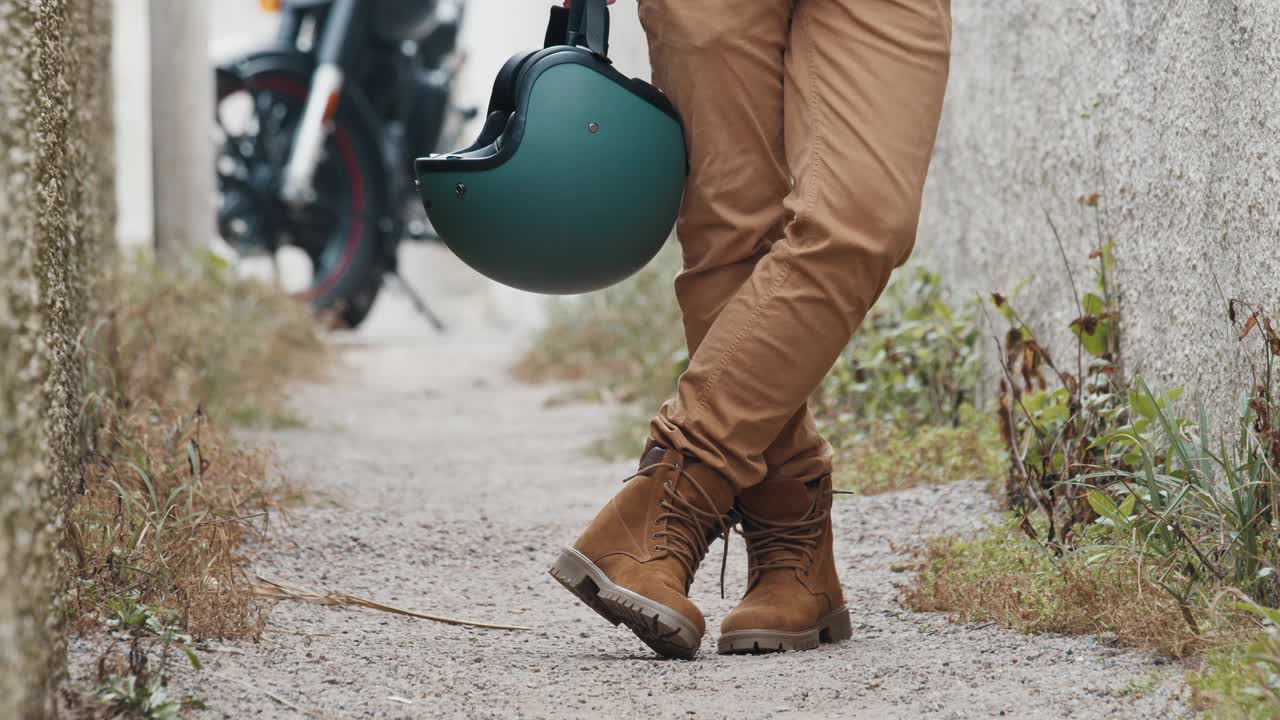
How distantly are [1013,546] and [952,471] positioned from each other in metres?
0.76

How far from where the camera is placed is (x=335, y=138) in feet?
20.7

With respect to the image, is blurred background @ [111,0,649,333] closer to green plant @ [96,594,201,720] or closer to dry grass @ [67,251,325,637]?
dry grass @ [67,251,325,637]

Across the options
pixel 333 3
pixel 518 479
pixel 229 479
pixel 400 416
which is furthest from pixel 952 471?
pixel 333 3

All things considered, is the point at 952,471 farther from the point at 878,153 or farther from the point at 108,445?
the point at 108,445

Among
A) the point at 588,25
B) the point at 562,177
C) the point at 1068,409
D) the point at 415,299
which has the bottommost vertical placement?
the point at 415,299

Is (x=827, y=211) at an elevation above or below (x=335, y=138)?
above

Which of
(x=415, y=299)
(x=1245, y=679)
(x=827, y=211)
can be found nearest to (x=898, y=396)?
(x=827, y=211)

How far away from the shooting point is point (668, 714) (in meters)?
1.59

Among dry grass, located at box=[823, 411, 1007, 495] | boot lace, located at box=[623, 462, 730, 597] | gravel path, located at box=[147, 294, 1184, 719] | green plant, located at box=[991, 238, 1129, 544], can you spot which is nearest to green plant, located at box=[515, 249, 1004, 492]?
dry grass, located at box=[823, 411, 1007, 495]

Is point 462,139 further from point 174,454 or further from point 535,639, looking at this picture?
point 535,639

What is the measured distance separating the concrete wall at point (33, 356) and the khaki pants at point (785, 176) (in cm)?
71

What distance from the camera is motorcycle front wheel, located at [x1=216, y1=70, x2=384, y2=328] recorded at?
6105 mm

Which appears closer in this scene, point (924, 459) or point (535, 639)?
point (535, 639)

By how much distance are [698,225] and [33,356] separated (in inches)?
32.9
